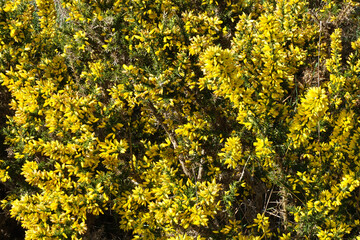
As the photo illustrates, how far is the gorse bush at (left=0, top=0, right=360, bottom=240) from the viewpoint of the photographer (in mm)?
2588

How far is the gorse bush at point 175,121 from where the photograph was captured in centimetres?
259

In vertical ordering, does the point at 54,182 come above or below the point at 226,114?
below

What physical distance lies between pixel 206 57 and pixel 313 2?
349 centimetres

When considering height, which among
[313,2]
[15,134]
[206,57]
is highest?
[313,2]

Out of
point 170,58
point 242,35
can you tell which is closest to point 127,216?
point 170,58

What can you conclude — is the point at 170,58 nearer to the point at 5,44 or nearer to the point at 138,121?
the point at 138,121

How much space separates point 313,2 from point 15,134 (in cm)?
431

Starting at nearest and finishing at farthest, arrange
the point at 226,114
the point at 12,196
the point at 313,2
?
1. the point at 226,114
2. the point at 12,196
3. the point at 313,2

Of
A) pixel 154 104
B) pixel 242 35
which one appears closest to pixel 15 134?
pixel 154 104

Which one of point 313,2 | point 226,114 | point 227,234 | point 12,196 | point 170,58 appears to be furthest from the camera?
point 313,2

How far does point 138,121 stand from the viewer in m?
3.35

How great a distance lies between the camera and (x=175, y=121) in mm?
3328

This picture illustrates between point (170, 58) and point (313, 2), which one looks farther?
point (313, 2)

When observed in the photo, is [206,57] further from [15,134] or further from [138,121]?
[15,134]
